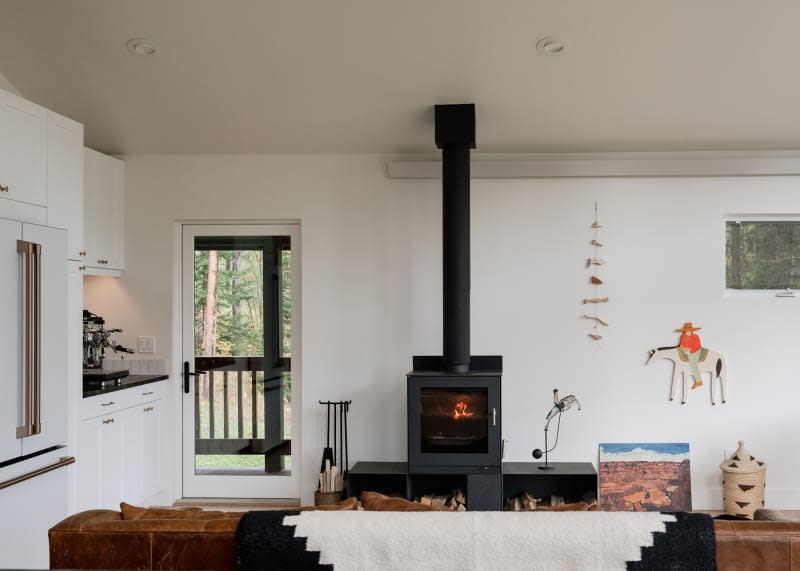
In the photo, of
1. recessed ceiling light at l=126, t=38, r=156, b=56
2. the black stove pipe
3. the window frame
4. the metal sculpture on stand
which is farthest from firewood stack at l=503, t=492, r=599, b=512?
recessed ceiling light at l=126, t=38, r=156, b=56

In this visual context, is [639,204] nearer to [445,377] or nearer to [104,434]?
[445,377]

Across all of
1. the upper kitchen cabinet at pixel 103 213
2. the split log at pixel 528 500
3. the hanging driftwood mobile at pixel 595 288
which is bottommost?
the split log at pixel 528 500

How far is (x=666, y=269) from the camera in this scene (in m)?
5.28

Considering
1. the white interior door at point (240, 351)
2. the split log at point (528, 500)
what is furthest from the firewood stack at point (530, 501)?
the white interior door at point (240, 351)

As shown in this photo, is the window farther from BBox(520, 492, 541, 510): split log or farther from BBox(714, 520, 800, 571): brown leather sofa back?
→ BBox(714, 520, 800, 571): brown leather sofa back

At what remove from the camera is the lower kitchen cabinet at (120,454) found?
430 cm

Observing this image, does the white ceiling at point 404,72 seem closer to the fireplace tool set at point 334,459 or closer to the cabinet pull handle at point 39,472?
the fireplace tool set at point 334,459

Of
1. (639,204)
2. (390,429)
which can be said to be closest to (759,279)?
(639,204)

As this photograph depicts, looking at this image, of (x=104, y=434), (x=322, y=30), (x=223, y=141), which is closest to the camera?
(x=322, y=30)

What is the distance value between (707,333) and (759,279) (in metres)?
0.56

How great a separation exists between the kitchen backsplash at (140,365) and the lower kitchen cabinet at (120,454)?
8.5 inches

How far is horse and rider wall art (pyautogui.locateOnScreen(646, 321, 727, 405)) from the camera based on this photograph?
520 cm

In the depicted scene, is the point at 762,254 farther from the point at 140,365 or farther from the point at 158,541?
the point at 158,541

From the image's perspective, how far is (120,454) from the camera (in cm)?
470
